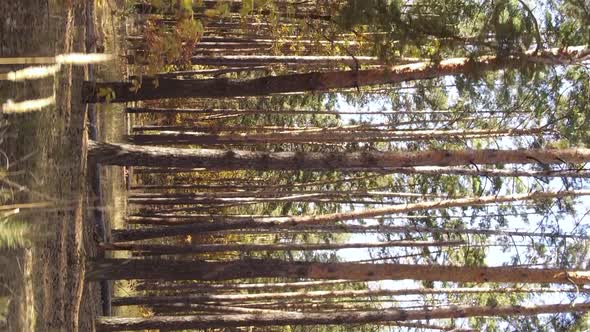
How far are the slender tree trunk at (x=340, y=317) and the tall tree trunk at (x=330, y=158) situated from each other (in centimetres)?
235

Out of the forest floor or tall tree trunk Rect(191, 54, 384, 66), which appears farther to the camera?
tall tree trunk Rect(191, 54, 384, 66)

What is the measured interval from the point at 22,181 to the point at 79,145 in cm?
194

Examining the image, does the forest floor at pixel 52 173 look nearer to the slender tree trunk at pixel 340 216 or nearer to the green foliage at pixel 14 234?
the green foliage at pixel 14 234

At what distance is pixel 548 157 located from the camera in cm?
695

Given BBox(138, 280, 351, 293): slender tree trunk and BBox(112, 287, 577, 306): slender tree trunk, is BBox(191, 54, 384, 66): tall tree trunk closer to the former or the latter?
BBox(112, 287, 577, 306): slender tree trunk

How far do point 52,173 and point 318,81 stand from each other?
3.29 metres

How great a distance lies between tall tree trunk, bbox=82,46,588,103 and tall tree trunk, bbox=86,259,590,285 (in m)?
2.14

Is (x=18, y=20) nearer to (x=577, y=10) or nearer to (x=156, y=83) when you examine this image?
(x=156, y=83)

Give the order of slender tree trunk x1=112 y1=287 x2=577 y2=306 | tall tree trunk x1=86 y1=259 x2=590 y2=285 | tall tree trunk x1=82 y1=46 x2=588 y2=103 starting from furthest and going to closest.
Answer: slender tree trunk x1=112 y1=287 x2=577 y2=306 → tall tree trunk x1=86 y1=259 x2=590 y2=285 → tall tree trunk x1=82 y1=46 x2=588 y2=103

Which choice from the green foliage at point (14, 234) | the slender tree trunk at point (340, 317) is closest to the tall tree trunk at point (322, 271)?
the slender tree trunk at point (340, 317)

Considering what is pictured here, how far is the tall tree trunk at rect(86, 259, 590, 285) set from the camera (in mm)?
7832

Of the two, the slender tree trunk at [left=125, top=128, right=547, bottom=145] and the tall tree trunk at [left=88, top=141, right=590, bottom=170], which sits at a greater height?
the tall tree trunk at [left=88, top=141, right=590, bottom=170]

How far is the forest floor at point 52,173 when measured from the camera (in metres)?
6.07

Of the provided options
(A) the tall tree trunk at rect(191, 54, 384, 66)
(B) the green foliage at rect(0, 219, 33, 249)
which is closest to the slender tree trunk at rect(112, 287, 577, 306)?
(A) the tall tree trunk at rect(191, 54, 384, 66)
